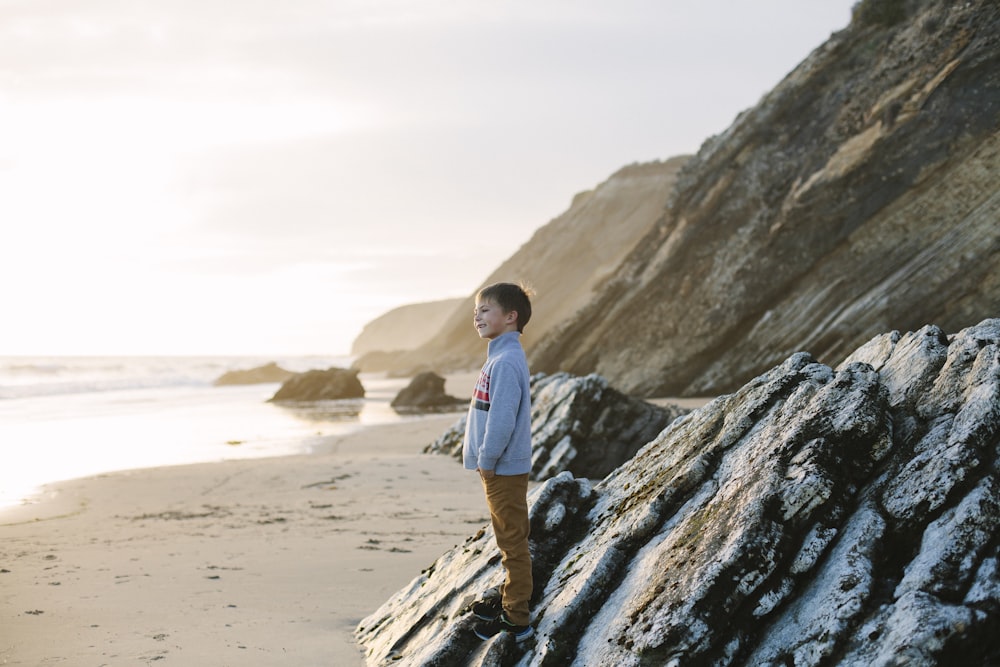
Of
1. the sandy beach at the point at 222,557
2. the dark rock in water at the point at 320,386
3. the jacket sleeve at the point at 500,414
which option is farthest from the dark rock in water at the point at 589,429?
the dark rock in water at the point at 320,386

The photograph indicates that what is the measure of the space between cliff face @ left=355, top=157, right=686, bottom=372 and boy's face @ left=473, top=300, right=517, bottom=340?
51686mm


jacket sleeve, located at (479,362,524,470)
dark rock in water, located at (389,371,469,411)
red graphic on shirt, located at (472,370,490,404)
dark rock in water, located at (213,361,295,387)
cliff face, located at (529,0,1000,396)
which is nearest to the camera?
jacket sleeve, located at (479,362,524,470)

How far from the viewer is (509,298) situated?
5.02m

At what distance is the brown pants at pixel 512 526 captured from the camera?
4547mm

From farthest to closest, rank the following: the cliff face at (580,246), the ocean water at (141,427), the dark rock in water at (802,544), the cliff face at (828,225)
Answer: the cliff face at (580,246)
the cliff face at (828,225)
the ocean water at (141,427)
the dark rock in water at (802,544)

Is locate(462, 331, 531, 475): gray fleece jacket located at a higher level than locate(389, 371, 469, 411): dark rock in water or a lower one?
higher

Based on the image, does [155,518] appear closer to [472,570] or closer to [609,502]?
[472,570]

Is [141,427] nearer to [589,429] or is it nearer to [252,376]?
[589,429]

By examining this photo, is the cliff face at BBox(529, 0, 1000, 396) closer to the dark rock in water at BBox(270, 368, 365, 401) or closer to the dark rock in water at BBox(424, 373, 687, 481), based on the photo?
the dark rock in water at BBox(424, 373, 687, 481)

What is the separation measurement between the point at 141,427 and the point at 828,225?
19738 millimetres

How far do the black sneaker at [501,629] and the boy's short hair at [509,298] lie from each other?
178cm

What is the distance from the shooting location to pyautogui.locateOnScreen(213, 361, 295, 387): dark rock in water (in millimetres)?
51609

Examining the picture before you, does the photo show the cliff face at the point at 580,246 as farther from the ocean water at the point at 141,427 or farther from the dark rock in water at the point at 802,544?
the dark rock in water at the point at 802,544

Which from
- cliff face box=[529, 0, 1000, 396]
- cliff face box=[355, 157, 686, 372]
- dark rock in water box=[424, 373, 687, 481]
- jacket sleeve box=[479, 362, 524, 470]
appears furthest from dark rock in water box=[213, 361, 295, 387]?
jacket sleeve box=[479, 362, 524, 470]
